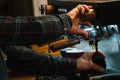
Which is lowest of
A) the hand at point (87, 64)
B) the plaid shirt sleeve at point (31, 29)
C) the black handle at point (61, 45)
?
the hand at point (87, 64)

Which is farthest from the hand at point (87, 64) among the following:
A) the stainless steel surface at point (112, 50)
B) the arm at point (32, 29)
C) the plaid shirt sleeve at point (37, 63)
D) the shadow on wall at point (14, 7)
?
the shadow on wall at point (14, 7)

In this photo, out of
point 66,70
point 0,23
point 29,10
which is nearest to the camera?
point 0,23

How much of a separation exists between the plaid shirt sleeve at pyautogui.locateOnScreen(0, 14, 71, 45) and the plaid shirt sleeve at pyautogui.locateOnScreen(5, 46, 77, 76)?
295mm

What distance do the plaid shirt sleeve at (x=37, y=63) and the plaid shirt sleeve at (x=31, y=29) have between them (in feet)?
0.97

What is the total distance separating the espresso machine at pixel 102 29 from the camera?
847mm

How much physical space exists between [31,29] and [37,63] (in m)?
0.35

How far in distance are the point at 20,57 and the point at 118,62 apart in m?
0.38

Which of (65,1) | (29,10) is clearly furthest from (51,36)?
(29,10)

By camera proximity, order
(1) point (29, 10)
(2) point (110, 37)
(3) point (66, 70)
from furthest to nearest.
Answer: (1) point (29, 10), (2) point (110, 37), (3) point (66, 70)

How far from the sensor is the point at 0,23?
636 millimetres

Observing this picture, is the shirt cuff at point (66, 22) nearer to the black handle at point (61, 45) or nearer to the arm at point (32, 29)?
the arm at point (32, 29)

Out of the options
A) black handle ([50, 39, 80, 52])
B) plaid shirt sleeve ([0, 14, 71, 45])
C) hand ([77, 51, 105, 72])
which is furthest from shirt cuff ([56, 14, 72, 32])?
hand ([77, 51, 105, 72])

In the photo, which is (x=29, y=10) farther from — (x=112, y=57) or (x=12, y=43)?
(x=12, y=43)

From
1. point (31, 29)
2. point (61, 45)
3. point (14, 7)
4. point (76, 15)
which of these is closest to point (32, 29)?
point (31, 29)
